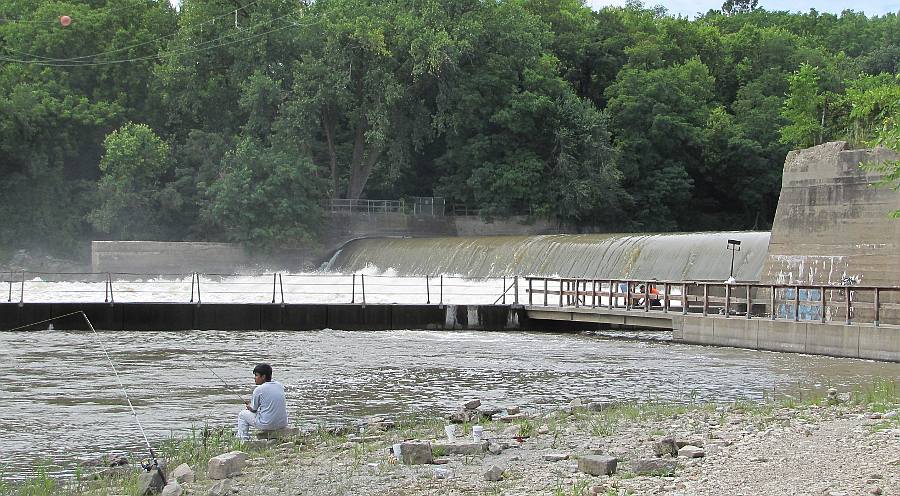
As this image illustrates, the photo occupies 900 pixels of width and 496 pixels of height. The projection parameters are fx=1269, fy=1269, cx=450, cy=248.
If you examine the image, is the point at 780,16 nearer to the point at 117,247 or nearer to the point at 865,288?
the point at 117,247

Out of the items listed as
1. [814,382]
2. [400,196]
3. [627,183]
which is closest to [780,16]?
[627,183]

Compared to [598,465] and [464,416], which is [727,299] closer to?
[464,416]

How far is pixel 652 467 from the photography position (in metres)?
11.0

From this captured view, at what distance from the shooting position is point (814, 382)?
68.1ft

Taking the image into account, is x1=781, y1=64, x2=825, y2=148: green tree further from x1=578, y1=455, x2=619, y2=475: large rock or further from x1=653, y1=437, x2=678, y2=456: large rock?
x1=578, y1=455, x2=619, y2=475: large rock

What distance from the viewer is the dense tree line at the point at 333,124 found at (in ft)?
207

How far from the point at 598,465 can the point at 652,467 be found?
46 centimetres

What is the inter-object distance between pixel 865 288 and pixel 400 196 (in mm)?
47385

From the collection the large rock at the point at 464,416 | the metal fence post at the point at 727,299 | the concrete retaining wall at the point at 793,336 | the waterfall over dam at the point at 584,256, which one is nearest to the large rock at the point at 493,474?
the large rock at the point at 464,416

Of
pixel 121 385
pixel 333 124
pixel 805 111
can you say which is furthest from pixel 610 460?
pixel 333 124

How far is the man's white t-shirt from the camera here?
557 inches

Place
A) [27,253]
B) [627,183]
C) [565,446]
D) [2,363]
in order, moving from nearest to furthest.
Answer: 1. [565,446]
2. [2,363]
3. [27,253]
4. [627,183]

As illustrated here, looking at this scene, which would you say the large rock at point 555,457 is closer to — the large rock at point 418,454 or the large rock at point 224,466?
the large rock at point 418,454

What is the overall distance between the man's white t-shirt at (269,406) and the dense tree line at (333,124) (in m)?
47.1
